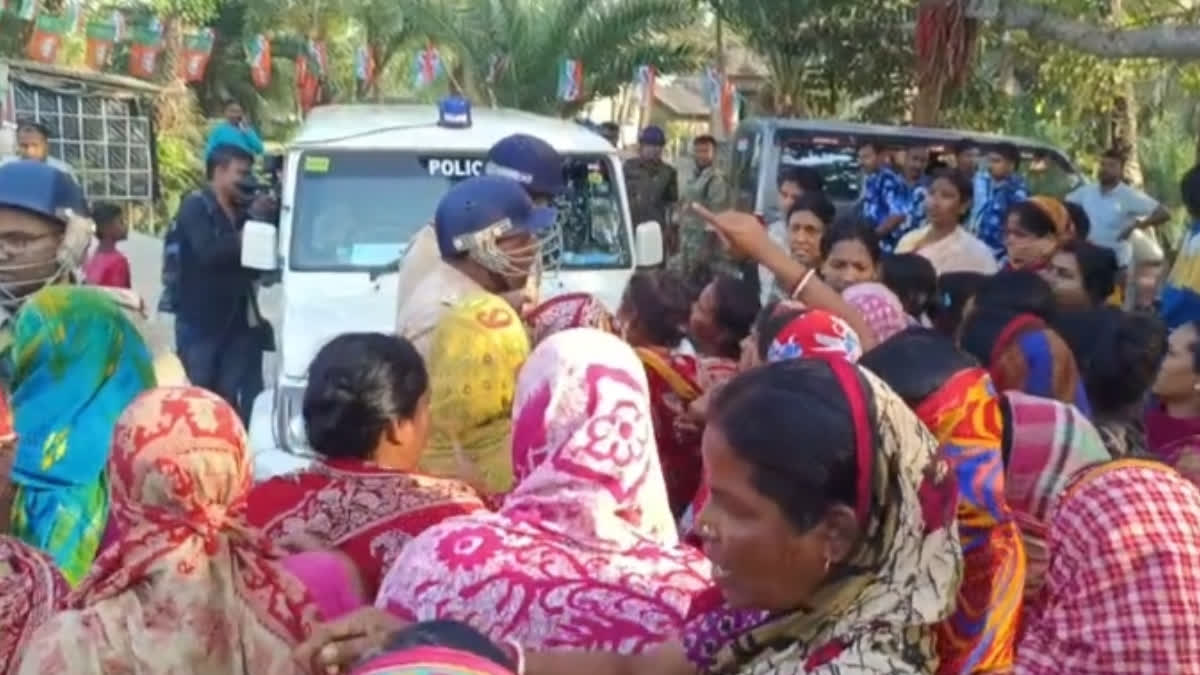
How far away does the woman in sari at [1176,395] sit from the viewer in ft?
14.8

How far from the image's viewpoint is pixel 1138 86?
81.8 ft

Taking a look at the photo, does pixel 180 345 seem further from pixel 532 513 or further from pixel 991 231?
pixel 532 513

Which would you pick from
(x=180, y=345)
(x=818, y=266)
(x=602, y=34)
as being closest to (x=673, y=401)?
(x=818, y=266)

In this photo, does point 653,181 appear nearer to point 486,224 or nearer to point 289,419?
point 289,419

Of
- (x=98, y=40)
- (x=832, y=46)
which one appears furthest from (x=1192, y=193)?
(x=98, y=40)

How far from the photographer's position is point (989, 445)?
290 cm

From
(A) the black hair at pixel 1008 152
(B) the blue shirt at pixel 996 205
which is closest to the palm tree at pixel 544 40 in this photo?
(A) the black hair at pixel 1008 152

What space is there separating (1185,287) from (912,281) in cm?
116

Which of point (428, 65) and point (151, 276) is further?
point (428, 65)

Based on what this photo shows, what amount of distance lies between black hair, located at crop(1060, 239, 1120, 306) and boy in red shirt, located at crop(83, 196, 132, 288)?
4573 millimetres

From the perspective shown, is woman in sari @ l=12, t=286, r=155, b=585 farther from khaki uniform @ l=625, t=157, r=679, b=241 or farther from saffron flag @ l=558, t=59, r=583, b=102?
saffron flag @ l=558, t=59, r=583, b=102

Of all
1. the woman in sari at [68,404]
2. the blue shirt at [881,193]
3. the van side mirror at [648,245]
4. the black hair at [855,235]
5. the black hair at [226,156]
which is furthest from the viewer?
the blue shirt at [881,193]

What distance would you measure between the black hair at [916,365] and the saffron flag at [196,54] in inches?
1150

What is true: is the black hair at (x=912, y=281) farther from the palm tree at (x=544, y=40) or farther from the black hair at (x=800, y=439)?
the palm tree at (x=544, y=40)
